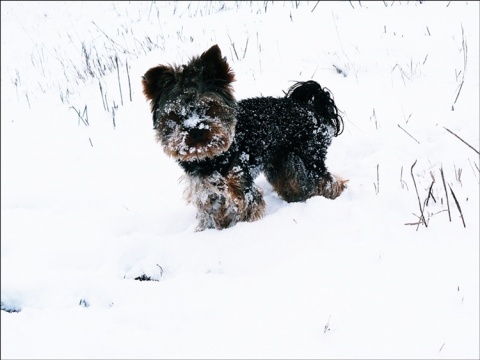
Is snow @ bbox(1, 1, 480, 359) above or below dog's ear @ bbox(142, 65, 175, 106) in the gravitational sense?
below

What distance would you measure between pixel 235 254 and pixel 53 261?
1357 millimetres

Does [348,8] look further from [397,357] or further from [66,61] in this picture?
[397,357]

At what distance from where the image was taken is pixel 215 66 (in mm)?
3709

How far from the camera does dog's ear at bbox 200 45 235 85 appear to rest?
3664mm

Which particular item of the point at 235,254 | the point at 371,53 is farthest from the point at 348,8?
the point at 235,254

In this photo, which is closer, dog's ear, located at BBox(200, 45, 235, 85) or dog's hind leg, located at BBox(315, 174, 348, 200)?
dog's ear, located at BBox(200, 45, 235, 85)

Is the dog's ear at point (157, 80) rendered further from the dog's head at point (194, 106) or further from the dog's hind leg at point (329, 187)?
the dog's hind leg at point (329, 187)

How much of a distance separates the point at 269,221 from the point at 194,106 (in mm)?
1185

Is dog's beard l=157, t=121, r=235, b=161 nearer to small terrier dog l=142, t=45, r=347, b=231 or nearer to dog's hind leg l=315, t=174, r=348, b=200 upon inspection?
small terrier dog l=142, t=45, r=347, b=231

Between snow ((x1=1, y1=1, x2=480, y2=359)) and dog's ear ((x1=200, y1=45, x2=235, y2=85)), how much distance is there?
1.28m

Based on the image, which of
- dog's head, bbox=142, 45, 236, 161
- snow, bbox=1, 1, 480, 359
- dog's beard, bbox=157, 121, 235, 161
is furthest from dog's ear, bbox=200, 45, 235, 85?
snow, bbox=1, 1, 480, 359

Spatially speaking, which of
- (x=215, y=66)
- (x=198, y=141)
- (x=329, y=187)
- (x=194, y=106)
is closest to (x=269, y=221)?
(x=329, y=187)

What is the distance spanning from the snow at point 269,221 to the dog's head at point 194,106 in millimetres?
790

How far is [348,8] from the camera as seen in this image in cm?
816
